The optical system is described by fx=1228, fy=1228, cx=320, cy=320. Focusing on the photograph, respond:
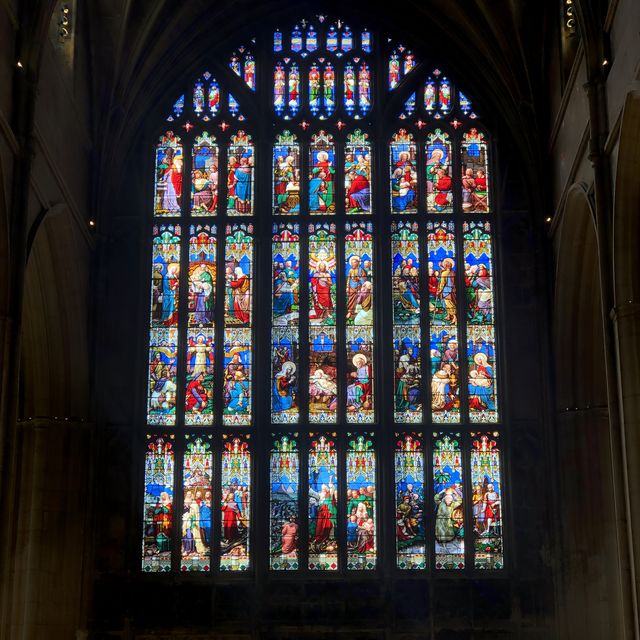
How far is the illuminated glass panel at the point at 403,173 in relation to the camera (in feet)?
62.7

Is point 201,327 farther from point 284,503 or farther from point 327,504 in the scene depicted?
point 327,504

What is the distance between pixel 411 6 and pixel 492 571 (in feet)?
29.2

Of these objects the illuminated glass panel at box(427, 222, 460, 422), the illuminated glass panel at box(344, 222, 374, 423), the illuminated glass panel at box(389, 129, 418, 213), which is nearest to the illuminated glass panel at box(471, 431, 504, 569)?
the illuminated glass panel at box(427, 222, 460, 422)

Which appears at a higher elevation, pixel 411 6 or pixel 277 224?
pixel 411 6

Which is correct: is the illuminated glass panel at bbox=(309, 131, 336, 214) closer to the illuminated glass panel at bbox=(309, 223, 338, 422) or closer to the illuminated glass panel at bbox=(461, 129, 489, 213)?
the illuminated glass panel at bbox=(309, 223, 338, 422)

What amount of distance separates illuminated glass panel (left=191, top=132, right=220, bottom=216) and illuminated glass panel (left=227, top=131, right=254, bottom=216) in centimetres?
23

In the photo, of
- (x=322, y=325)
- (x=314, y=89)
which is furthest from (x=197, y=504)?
(x=314, y=89)

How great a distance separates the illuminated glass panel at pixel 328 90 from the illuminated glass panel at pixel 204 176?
1.85 m

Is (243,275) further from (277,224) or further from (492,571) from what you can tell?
(492,571)

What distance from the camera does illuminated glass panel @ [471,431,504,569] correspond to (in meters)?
17.5

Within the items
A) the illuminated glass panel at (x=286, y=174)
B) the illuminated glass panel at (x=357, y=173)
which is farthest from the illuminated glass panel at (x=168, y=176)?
the illuminated glass panel at (x=357, y=173)
